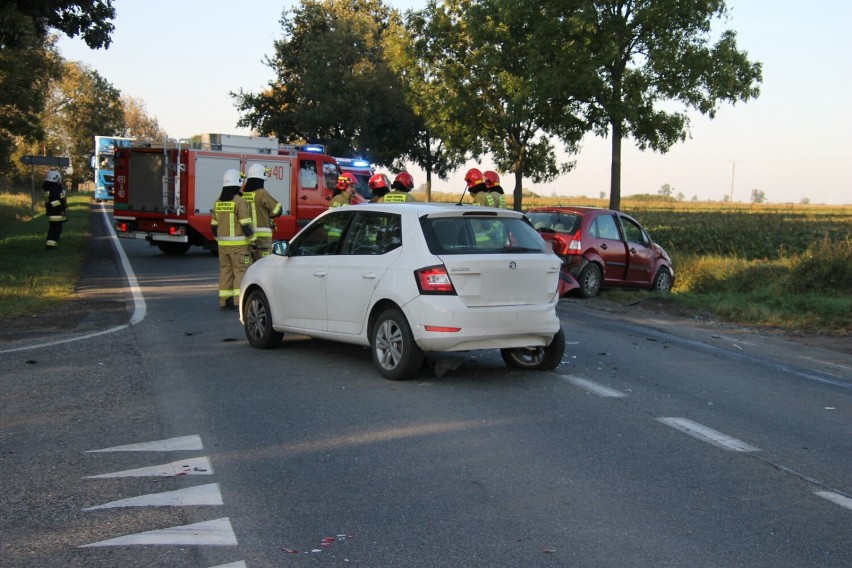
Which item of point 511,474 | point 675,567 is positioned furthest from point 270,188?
point 675,567

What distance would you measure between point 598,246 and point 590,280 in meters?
0.61

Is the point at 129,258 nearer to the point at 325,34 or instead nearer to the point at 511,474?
the point at 511,474

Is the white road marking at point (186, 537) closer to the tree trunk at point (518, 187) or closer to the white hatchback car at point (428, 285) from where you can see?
the white hatchback car at point (428, 285)

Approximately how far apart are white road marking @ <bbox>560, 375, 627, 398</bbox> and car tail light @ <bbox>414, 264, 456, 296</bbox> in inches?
59.4

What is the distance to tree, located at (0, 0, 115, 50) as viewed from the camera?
1667 cm

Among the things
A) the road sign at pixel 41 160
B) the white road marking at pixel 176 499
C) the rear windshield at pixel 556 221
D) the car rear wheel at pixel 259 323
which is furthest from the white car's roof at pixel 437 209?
the road sign at pixel 41 160

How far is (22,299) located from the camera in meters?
14.4

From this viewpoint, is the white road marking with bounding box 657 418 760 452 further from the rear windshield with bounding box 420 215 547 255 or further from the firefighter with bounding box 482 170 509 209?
the firefighter with bounding box 482 170 509 209

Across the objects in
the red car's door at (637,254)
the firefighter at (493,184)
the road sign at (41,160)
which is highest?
the road sign at (41,160)

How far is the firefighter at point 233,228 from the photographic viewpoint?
13125 millimetres

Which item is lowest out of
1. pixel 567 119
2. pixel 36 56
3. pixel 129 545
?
pixel 129 545

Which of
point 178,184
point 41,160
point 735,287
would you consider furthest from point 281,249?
point 41,160

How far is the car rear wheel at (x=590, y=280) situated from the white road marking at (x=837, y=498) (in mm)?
10711

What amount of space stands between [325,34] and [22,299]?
3982 centimetres
